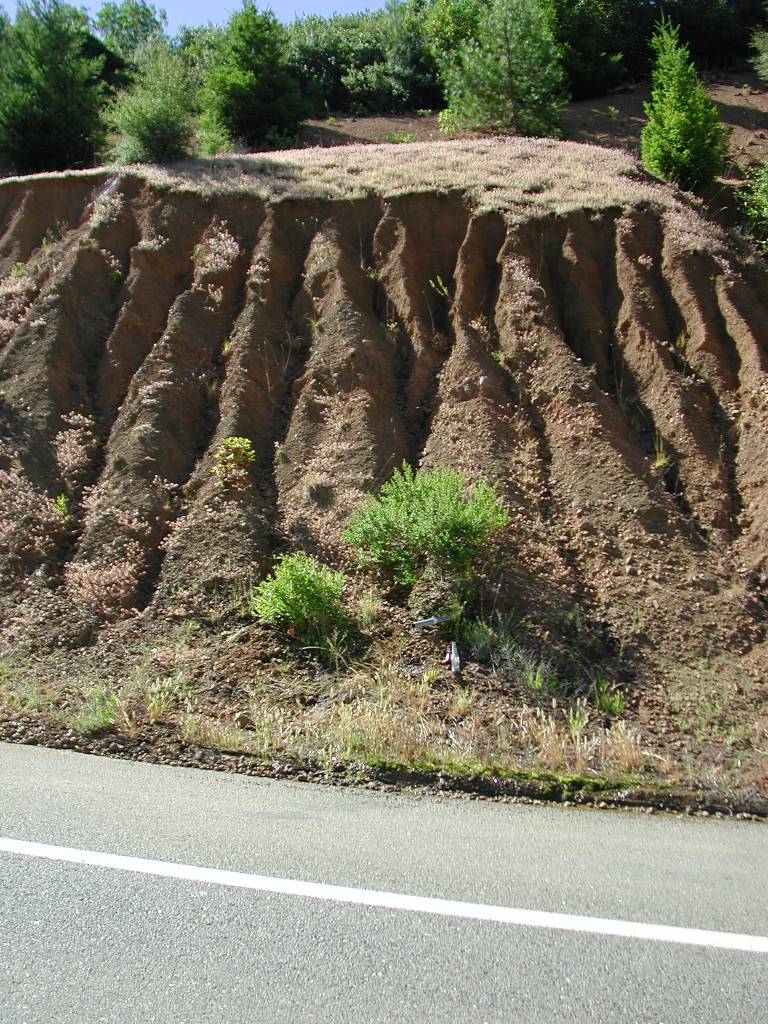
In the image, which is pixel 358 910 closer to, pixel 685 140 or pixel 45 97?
pixel 685 140

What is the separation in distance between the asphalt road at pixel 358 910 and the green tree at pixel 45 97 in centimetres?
1937

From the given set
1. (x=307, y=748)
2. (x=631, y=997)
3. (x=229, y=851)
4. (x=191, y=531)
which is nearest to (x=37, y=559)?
(x=191, y=531)

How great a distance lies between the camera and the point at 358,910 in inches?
152

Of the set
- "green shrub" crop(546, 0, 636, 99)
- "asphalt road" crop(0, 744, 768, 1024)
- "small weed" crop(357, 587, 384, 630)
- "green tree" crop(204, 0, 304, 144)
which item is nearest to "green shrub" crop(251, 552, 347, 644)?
"small weed" crop(357, 587, 384, 630)

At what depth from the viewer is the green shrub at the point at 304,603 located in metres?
7.88

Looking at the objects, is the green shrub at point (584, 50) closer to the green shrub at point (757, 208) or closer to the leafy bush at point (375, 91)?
the leafy bush at point (375, 91)

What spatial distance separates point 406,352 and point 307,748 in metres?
7.63

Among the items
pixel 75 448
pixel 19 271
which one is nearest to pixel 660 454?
pixel 75 448

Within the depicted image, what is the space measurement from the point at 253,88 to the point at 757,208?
15034 millimetres

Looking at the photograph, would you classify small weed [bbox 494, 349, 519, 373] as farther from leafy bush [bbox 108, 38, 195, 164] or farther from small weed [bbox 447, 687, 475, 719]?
leafy bush [bbox 108, 38, 195, 164]

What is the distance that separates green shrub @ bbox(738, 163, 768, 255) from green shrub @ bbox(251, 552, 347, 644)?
35.7ft

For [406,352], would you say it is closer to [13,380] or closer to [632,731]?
[13,380]

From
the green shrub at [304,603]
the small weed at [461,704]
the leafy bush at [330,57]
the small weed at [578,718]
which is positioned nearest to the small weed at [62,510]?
the green shrub at [304,603]

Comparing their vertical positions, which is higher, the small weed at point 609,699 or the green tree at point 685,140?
the green tree at point 685,140
